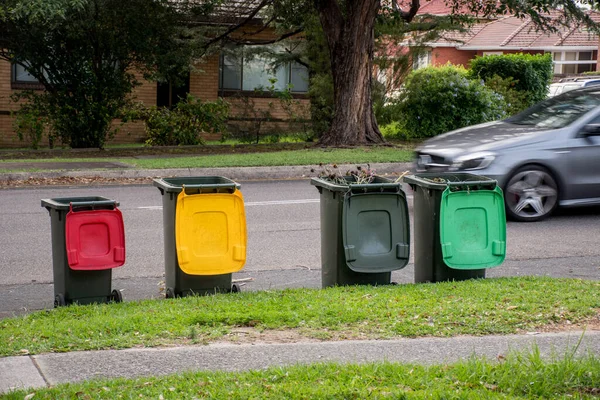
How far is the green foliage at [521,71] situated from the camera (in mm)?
23781

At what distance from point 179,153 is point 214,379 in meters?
Answer: 14.9

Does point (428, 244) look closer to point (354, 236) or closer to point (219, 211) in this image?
point (354, 236)

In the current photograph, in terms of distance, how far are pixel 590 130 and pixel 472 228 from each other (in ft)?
14.9

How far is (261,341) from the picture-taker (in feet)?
17.6

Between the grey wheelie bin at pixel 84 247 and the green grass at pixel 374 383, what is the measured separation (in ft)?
6.66

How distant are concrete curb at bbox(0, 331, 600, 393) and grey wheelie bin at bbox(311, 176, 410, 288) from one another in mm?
1404

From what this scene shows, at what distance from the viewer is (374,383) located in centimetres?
440

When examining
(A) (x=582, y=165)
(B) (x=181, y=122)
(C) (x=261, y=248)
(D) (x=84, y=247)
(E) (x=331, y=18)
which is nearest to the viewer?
(D) (x=84, y=247)

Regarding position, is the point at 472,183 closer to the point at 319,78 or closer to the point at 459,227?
the point at 459,227

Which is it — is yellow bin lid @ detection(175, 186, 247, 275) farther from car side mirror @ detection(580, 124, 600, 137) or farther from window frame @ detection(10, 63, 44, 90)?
window frame @ detection(10, 63, 44, 90)

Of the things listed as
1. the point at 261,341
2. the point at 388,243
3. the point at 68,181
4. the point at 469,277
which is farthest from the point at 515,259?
the point at 68,181

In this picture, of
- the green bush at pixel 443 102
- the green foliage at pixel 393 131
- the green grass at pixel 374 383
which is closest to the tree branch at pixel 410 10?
the green bush at pixel 443 102

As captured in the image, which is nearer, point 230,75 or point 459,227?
point 459,227

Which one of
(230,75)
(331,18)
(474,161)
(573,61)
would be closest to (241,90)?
(230,75)
